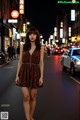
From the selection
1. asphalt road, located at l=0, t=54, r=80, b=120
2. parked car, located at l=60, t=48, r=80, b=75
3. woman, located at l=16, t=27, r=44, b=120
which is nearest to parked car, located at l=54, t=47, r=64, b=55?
parked car, located at l=60, t=48, r=80, b=75

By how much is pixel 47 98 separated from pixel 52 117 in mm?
3900

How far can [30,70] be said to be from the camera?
344 inches

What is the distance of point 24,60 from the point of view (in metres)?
8.76

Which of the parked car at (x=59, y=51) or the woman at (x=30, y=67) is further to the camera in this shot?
the parked car at (x=59, y=51)

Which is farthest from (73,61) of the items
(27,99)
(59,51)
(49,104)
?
(59,51)

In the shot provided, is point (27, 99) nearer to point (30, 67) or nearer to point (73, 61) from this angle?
point (30, 67)

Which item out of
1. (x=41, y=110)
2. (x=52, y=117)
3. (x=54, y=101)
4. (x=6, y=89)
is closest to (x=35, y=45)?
(x=52, y=117)

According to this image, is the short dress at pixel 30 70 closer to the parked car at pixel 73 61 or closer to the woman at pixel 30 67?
the woman at pixel 30 67

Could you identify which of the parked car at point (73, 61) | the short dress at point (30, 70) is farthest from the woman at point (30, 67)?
the parked car at point (73, 61)

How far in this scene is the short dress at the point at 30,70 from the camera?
28.5 ft

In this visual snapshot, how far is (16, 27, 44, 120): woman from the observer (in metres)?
8.70

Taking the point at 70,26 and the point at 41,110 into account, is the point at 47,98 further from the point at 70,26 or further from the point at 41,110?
the point at 70,26

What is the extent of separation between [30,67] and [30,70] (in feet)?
0.20

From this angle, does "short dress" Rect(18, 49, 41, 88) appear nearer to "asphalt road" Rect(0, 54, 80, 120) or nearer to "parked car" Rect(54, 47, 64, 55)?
"asphalt road" Rect(0, 54, 80, 120)
